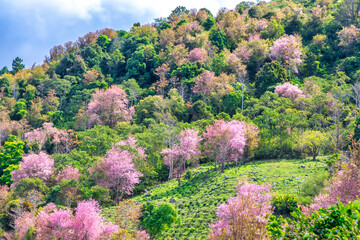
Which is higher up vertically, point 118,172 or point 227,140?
point 227,140

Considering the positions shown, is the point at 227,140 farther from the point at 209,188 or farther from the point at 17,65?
the point at 17,65

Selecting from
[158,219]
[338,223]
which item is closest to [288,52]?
[158,219]

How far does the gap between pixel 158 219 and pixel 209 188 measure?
7.69m

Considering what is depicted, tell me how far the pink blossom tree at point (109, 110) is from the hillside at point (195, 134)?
0.20m

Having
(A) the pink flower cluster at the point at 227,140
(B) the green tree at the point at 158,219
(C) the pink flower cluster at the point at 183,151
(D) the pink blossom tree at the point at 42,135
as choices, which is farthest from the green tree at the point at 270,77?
(D) the pink blossom tree at the point at 42,135

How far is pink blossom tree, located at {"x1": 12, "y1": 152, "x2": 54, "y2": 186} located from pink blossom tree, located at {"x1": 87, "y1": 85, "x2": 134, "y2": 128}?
13.1m

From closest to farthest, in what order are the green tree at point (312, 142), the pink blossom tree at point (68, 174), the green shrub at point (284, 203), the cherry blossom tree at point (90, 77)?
the green shrub at point (284, 203)
the green tree at point (312, 142)
the pink blossom tree at point (68, 174)
the cherry blossom tree at point (90, 77)

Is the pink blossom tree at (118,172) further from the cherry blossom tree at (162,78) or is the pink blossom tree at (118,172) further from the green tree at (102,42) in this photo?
the green tree at (102,42)

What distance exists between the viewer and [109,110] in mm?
47875

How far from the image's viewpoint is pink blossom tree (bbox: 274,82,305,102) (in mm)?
43438

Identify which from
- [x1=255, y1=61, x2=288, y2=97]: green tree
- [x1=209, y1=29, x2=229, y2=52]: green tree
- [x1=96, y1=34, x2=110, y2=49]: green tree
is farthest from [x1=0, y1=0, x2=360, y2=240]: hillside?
[x1=96, y1=34, x2=110, y2=49]: green tree

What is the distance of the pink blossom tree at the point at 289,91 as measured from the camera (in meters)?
43.4

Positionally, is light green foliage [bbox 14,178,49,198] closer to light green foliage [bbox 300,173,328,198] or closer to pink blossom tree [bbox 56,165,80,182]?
pink blossom tree [bbox 56,165,80,182]

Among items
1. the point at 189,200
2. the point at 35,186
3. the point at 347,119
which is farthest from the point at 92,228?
the point at 347,119
